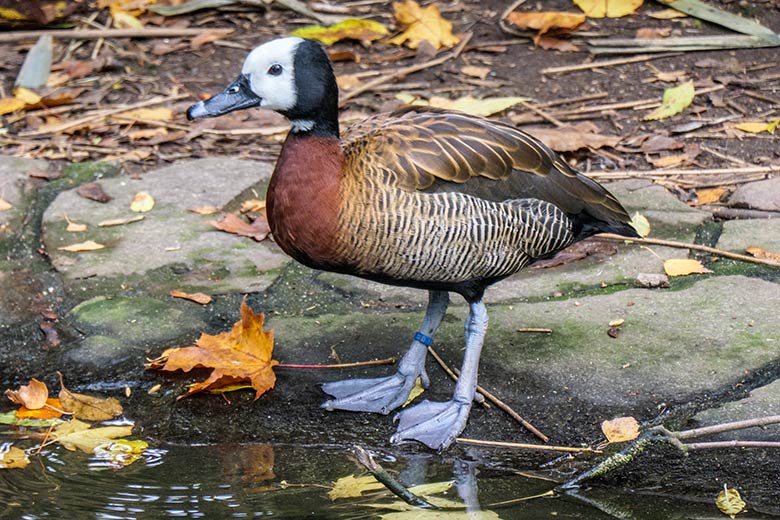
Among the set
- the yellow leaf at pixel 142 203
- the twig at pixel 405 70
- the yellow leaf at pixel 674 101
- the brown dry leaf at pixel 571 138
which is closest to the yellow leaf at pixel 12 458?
the yellow leaf at pixel 142 203

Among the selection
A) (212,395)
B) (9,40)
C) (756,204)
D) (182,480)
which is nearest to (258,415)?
(212,395)

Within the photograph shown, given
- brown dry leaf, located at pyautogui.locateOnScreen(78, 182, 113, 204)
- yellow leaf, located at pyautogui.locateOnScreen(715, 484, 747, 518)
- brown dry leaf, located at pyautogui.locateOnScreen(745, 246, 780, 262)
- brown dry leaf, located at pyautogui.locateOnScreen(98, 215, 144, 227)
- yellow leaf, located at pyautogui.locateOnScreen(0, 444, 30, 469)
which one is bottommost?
yellow leaf, located at pyautogui.locateOnScreen(0, 444, 30, 469)

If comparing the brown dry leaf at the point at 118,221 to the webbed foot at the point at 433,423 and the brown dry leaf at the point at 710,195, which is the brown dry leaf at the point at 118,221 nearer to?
the webbed foot at the point at 433,423

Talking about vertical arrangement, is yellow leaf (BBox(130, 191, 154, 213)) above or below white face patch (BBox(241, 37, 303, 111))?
below

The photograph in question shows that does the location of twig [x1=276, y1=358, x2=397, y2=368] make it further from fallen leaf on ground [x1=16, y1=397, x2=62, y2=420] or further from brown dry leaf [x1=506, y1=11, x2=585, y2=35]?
brown dry leaf [x1=506, y1=11, x2=585, y2=35]

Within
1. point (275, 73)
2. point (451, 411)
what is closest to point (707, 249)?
point (451, 411)

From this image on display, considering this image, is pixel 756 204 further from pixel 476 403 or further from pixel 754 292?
pixel 476 403

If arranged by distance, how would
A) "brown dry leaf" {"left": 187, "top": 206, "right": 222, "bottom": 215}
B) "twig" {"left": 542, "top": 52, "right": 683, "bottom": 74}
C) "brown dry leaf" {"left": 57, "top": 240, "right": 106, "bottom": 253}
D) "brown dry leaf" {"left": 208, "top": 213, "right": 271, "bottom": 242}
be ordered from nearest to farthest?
"brown dry leaf" {"left": 57, "top": 240, "right": 106, "bottom": 253} → "brown dry leaf" {"left": 208, "top": 213, "right": 271, "bottom": 242} → "brown dry leaf" {"left": 187, "top": 206, "right": 222, "bottom": 215} → "twig" {"left": 542, "top": 52, "right": 683, "bottom": 74}

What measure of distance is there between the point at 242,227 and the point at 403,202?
1.48 meters

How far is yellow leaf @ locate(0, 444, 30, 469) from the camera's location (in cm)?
326

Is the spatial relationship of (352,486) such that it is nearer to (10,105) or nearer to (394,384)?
(394,384)

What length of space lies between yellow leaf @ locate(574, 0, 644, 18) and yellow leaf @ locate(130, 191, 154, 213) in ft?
10.0

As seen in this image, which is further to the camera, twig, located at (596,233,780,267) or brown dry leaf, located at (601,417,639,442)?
twig, located at (596,233,780,267)

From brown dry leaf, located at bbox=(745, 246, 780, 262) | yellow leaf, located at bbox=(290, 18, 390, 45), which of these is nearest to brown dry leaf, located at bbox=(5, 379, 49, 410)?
brown dry leaf, located at bbox=(745, 246, 780, 262)
